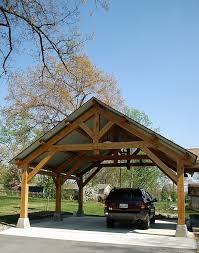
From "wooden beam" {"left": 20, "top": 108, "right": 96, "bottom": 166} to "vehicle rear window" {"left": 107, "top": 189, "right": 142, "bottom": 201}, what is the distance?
345cm

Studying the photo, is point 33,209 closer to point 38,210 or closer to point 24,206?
point 38,210

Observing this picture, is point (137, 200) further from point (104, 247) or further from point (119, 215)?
point (104, 247)

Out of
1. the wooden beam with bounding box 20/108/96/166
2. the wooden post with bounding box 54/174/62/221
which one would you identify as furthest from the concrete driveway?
the wooden post with bounding box 54/174/62/221

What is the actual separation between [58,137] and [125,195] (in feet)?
12.8

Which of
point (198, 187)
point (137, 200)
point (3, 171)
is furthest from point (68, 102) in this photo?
point (3, 171)

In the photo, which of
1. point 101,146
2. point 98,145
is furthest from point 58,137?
point 101,146

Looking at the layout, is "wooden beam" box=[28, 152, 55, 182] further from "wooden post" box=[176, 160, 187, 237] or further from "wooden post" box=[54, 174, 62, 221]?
"wooden post" box=[176, 160, 187, 237]

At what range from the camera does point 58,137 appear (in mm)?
16609

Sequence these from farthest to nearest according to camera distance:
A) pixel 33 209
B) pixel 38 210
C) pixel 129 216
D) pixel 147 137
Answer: pixel 33 209
pixel 38 210
pixel 129 216
pixel 147 137

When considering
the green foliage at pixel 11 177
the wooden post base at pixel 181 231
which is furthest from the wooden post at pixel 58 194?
the green foliage at pixel 11 177

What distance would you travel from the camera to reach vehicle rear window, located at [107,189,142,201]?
16.6 m

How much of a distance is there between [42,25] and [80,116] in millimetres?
5142

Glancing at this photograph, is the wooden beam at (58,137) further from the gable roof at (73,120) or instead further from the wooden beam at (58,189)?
the wooden beam at (58,189)

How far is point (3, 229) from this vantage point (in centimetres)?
1531
